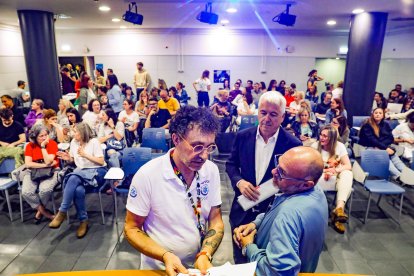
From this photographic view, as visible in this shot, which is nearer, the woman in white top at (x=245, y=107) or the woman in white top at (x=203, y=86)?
the woman in white top at (x=245, y=107)

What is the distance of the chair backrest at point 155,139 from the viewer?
5.16m

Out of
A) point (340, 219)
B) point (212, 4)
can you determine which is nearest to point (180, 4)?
point (212, 4)

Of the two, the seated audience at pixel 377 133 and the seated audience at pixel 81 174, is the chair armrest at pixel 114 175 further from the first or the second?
the seated audience at pixel 377 133

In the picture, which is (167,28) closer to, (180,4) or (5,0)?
(180,4)

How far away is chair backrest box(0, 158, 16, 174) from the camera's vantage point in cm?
413

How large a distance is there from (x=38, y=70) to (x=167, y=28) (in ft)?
18.4

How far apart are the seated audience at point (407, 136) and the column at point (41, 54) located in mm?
7898

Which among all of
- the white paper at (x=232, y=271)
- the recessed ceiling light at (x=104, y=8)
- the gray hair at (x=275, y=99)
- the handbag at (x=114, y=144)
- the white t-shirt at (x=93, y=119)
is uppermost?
the recessed ceiling light at (x=104, y=8)

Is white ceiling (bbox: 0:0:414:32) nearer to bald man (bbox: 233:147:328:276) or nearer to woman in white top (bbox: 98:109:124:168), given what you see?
woman in white top (bbox: 98:109:124:168)

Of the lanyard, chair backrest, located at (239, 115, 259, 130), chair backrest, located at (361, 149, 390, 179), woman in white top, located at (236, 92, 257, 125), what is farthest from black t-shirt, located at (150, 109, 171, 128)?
the lanyard

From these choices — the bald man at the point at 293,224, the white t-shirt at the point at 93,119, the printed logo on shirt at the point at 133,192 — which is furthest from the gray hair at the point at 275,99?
the white t-shirt at the point at 93,119

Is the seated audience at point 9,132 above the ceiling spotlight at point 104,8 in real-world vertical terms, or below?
below

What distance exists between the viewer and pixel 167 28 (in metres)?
11.4

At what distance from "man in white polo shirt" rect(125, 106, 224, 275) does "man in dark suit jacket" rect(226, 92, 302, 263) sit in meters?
0.62
